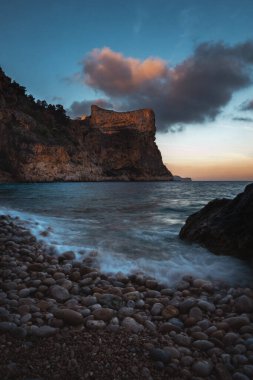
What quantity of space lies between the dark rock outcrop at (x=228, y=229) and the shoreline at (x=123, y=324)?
1.69 m

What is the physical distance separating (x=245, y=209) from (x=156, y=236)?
8.81ft

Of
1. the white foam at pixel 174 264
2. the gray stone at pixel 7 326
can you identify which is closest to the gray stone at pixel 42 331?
the gray stone at pixel 7 326

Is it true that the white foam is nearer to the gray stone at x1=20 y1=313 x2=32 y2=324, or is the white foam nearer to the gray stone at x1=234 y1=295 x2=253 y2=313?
the gray stone at x1=234 y1=295 x2=253 y2=313

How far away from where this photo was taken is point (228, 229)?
5.97m

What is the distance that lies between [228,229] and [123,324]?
12.8ft

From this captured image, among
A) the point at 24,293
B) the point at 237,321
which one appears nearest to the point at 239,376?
the point at 237,321

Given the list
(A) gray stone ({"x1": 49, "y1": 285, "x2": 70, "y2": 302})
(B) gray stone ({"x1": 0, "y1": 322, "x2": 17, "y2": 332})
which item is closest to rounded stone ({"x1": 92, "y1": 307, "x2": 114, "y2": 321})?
(A) gray stone ({"x1": 49, "y1": 285, "x2": 70, "y2": 302})

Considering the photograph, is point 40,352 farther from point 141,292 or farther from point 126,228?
point 126,228

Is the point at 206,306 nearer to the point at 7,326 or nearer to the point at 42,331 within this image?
the point at 42,331

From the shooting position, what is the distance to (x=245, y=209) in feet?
19.4

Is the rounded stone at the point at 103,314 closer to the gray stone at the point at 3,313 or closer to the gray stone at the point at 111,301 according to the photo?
the gray stone at the point at 111,301

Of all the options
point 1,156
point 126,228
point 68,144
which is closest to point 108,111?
point 68,144

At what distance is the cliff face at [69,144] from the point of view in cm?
6838

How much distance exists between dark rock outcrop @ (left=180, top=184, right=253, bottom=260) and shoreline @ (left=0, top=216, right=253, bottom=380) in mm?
1689
